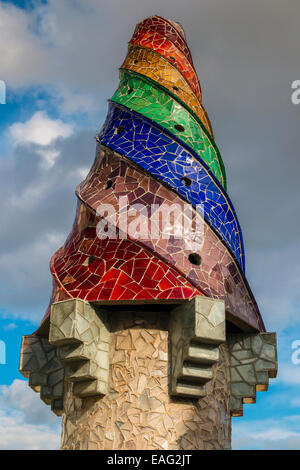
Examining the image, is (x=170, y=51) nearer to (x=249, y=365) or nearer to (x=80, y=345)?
(x=249, y=365)

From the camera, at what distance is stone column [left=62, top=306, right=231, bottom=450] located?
11.8m

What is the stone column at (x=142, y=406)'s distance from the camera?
11828mm

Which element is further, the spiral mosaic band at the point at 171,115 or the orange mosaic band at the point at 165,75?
the orange mosaic band at the point at 165,75

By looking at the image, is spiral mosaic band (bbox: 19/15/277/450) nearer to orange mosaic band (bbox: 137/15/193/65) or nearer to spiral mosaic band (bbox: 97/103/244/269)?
spiral mosaic band (bbox: 97/103/244/269)

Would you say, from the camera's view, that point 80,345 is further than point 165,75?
No

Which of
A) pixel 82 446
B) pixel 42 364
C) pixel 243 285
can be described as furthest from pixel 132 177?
pixel 82 446

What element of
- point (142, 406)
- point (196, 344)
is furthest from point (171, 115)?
point (142, 406)

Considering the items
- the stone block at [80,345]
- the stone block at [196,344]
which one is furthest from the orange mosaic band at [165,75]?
the stone block at [80,345]

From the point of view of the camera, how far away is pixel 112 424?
1194 cm

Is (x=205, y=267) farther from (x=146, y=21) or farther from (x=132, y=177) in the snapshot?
(x=146, y=21)

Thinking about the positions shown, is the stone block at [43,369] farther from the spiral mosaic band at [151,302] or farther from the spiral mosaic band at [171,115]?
the spiral mosaic band at [171,115]

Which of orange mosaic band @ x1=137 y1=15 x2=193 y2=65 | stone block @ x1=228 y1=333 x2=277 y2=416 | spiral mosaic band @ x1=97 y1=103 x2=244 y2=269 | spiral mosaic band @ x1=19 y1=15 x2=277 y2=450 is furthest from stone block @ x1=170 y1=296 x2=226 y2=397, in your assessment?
orange mosaic band @ x1=137 y1=15 x2=193 y2=65

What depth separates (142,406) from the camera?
11.9 m

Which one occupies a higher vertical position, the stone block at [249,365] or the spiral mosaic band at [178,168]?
the spiral mosaic band at [178,168]
